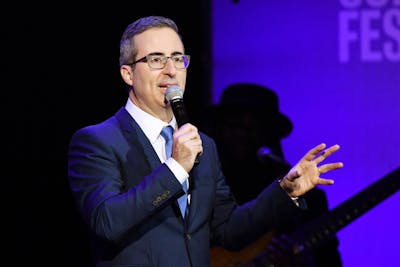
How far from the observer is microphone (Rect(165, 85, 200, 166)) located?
2.02 metres

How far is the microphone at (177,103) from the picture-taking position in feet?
6.63

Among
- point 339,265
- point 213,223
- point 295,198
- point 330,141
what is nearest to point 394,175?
point 295,198

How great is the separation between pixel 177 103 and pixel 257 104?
204cm

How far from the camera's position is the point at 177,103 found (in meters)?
2.06

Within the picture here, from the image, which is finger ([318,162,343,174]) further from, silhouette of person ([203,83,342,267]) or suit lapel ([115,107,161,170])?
silhouette of person ([203,83,342,267])

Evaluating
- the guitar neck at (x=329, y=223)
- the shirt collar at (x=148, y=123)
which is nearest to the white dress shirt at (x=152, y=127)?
the shirt collar at (x=148, y=123)

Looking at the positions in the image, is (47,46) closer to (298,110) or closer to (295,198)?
(298,110)

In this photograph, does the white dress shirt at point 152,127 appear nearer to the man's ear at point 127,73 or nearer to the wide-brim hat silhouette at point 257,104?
the man's ear at point 127,73

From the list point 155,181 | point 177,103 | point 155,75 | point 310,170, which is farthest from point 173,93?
point 310,170

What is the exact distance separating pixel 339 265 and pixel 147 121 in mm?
1891

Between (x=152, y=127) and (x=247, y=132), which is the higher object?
(x=152, y=127)

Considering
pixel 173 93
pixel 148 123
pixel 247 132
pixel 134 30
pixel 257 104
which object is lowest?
pixel 247 132

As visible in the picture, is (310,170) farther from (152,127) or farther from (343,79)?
(343,79)

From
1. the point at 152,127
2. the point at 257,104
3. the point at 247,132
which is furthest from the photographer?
the point at 247,132
